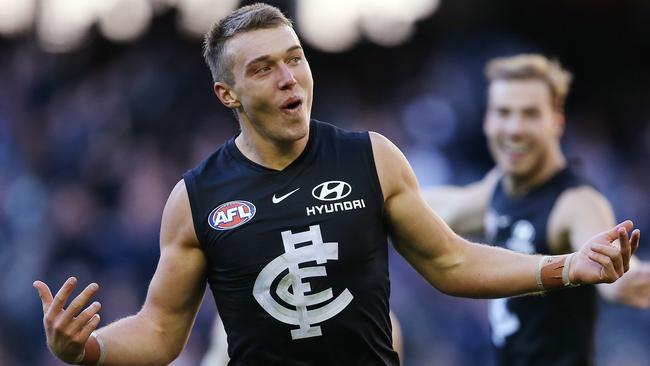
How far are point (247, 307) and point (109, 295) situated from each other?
8.25 m

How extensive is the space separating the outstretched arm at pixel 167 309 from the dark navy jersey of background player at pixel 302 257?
74 millimetres

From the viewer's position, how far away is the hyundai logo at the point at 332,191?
5.00 metres

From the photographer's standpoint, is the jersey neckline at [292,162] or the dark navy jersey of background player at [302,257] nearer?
the dark navy jersey of background player at [302,257]

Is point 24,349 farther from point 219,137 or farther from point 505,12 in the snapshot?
point 505,12

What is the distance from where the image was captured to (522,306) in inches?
288

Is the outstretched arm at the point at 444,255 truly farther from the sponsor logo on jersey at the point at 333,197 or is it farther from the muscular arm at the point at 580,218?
the muscular arm at the point at 580,218

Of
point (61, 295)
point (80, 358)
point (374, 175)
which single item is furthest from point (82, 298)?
point (374, 175)

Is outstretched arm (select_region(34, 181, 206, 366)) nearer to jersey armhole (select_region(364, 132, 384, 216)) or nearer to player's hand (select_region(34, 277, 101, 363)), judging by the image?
player's hand (select_region(34, 277, 101, 363))

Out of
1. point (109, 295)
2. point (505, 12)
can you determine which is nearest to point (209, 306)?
point (109, 295)

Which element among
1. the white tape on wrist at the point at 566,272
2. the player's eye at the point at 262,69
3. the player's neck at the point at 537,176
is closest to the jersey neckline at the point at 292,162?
the player's eye at the point at 262,69

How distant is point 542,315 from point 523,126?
1.43 m

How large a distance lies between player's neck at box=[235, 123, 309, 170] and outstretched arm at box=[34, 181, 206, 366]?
37 centimetres

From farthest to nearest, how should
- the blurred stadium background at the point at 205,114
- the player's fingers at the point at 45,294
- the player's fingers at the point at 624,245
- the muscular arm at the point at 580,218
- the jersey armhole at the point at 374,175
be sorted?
1. the blurred stadium background at the point at 205,114
2. the muscular arm at the point at 580,218
3. the jersey armhole at the point at 374,175
4. the player's fingers at the point at 45,294
5. the player's fingers at the point at 624,245

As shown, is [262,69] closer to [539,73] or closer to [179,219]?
[179,219]
